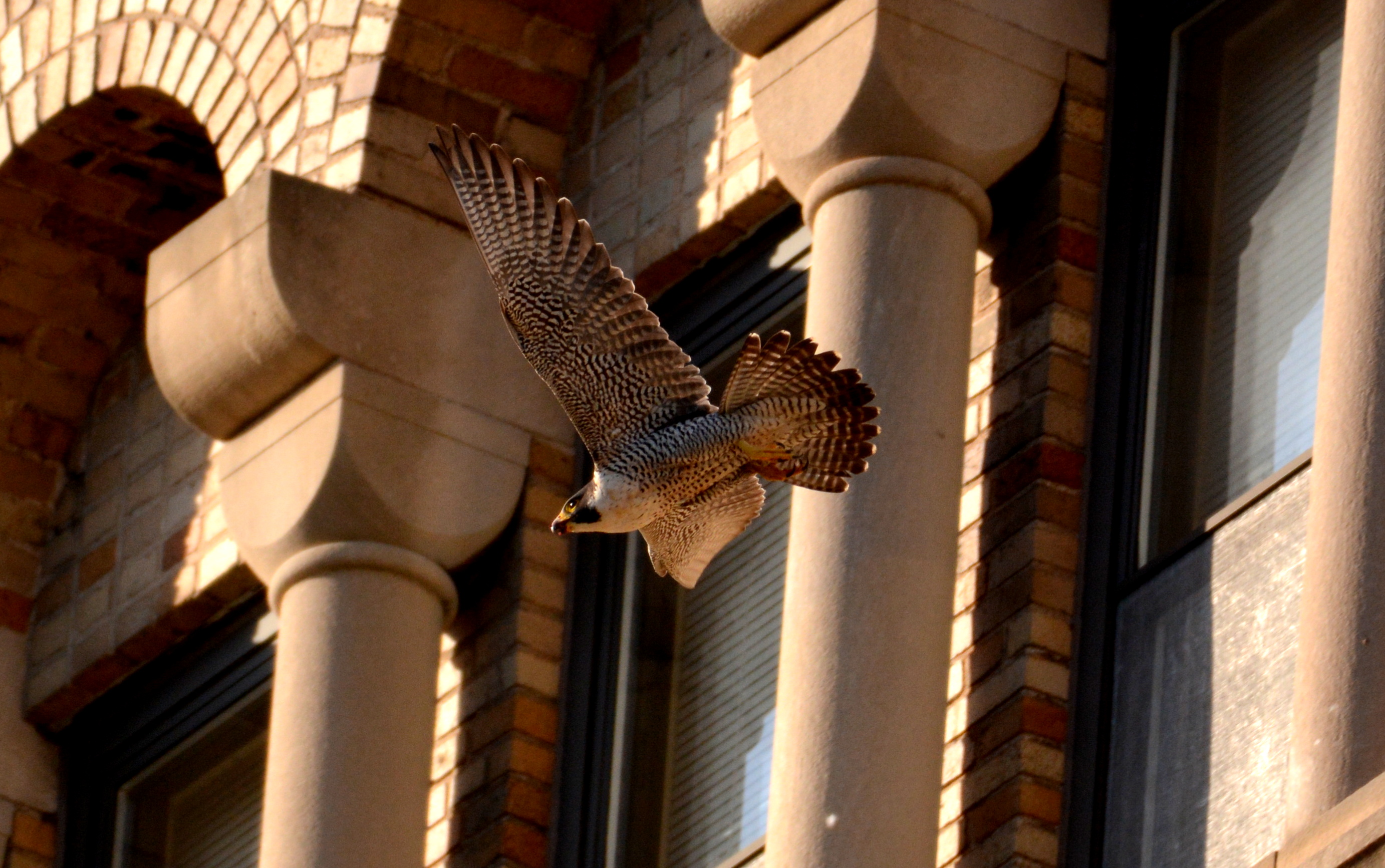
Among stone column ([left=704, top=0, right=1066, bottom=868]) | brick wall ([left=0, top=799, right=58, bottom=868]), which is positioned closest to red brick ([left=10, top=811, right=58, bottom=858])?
brick wall ([left=0, top=799, right=58, bottom=868])

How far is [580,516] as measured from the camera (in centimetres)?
403

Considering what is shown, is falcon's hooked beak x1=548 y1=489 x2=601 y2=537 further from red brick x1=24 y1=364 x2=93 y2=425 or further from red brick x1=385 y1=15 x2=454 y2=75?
red brick x1=24 y1=364 x2=93 y2=425

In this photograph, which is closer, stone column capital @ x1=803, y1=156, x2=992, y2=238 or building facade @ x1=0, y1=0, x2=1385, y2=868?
building facade @ x1=0, y1=0, x2=1385, y2=868

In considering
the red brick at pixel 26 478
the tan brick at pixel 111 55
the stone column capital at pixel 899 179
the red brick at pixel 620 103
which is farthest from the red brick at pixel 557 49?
the red brick at pixel 26 478

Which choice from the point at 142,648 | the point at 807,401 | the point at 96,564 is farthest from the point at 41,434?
the point at 807,401

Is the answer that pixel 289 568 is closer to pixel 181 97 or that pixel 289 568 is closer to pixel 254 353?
pixel 254 353

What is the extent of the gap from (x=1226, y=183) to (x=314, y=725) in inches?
82.0

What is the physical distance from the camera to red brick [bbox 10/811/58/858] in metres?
7.29

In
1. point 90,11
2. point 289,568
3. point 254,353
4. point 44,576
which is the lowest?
point 289,568

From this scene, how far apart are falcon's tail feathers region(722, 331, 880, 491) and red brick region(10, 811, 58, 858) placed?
3743 mm

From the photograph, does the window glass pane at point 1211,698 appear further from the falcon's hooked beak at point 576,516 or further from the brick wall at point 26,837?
the brick wall at point 26,837

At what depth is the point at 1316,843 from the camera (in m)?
3.79

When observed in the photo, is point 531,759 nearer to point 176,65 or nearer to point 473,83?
point 473,83

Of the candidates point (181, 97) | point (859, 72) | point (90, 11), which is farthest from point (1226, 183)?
point (90, 11)
